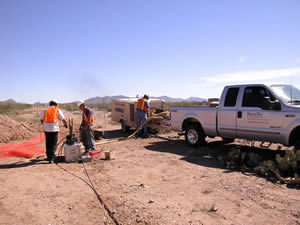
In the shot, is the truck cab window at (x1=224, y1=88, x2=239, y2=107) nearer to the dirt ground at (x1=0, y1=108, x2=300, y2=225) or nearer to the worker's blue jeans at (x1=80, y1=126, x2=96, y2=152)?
the dirt ground at (x1=0, y1=108, x2=300, y2=225)

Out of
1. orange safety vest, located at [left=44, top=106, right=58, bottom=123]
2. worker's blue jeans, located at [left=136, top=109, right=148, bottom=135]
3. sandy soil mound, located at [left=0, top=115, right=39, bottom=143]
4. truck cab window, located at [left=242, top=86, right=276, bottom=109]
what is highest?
truck cab window, located at [left=242, top=86, right=276, bottom=109]

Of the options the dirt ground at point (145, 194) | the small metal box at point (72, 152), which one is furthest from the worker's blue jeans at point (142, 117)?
the small metal box at point (72, 152)

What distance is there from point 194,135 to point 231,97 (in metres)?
1.96

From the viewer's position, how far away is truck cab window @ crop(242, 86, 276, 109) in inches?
287

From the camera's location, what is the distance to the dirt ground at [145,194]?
413cm

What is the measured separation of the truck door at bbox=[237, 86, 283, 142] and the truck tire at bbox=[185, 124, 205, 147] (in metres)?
1.46

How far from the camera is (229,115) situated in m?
8.00

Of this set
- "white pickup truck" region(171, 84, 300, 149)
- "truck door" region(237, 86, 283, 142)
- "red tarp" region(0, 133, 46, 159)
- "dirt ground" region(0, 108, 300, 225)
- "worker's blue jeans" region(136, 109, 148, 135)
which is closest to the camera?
"dirt ground" region(0, 108, 300, 225)

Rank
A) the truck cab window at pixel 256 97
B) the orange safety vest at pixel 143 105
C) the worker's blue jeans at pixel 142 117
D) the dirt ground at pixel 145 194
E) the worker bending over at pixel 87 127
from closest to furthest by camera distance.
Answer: the dirt ground at pixel 145 194 < the truck cab window at pixel 256 97 < the worker bending over at pixel 87 127 < the orange safety vest at pixel 143 105 < the worker's blue jeans at pixel 142 117

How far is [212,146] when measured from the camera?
9438 mm

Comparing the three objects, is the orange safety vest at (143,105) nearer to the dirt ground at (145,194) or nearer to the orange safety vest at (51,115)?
the dirt ground at (145,194)

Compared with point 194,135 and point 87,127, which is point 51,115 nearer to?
point 87,127

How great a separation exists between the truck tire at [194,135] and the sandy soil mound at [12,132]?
7949 mm

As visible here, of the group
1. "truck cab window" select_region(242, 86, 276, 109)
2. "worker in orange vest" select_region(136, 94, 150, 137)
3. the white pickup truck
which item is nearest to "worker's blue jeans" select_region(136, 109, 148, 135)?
"worker in orange vest" select_region(136, 94, 150, 137)
